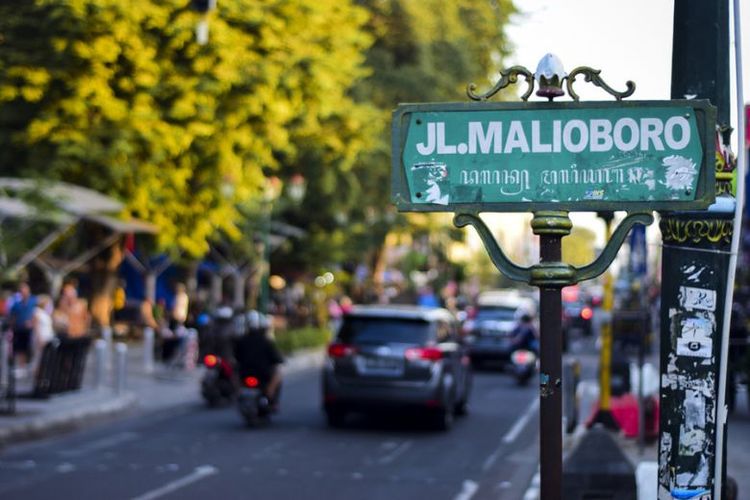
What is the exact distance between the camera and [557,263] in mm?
5277

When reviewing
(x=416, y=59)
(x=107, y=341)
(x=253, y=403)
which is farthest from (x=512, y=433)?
(x=416, y=59)

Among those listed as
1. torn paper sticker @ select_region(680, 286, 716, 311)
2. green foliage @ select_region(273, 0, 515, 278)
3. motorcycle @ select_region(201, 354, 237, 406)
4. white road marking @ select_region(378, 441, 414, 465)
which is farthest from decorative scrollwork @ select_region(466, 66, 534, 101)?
green foliage @ select_region(273, 0, 515, 278)

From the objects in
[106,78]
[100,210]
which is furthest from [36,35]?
[100,210]

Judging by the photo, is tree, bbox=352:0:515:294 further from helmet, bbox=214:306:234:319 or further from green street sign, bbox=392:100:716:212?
green street sign, bbox=392:100:716:212

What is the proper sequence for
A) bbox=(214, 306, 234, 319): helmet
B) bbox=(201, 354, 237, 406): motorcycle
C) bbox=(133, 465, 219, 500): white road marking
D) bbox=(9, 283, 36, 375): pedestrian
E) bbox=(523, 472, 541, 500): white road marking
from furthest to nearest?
bbox=(214, 306, 234, 319): helmet, bbox=(9, 283, 36, 375): pedestrian, bbox=(201, 354, 237, 406): motorcycle, bbox=(523, 472, 541, 500): white road marking, bbox=(133, 465, 219, 500): white road marking

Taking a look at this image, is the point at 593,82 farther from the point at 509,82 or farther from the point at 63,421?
the point at 63,421

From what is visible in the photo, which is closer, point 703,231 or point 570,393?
point 703,231

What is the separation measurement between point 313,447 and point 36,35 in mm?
13735

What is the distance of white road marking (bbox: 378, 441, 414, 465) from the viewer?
15688 mm

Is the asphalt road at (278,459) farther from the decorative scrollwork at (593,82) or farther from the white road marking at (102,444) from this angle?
the decorative scrollwork at (593,82)

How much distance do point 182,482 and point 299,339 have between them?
21.3 m

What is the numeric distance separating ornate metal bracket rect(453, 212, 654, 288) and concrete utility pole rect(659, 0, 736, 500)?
272mm

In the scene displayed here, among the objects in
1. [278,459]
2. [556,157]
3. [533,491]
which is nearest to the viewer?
[556,157]

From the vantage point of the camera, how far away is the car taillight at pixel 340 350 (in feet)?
60.8
